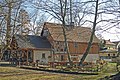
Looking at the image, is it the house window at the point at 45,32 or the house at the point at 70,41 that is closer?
the house at the point at 70,41

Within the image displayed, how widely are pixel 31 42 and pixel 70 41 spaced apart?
→ 9.57m

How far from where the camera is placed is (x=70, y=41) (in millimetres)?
52750

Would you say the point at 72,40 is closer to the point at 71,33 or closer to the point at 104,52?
the point at 71,33

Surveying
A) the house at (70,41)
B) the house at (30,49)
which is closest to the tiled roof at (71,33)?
the house at (70,41)

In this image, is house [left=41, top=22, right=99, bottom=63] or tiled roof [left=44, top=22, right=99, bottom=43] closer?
house [left=41, top=22, right=99, bottom=63]

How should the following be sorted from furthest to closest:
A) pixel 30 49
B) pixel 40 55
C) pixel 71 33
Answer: pixel 71 33 < pixel 40 55 < pixel 30 49

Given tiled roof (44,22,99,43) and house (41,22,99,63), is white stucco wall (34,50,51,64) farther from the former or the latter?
tiled roof (44,22,99,43)

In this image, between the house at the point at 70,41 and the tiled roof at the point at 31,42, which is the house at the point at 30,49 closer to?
the tiled roof at the point at 31,42

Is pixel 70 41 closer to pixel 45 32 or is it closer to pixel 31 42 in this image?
pixel 45 32

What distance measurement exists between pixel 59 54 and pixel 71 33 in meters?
5.93

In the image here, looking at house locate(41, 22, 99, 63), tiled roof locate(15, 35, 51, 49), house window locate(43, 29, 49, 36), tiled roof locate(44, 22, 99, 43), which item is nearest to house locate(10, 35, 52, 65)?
tiled roof locate(15, 35, 51, 49)

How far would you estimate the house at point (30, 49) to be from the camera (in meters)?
44.2

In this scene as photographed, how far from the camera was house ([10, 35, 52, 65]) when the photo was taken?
44188 millimetres

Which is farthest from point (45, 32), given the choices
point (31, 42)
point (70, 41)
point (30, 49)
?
point (30, 49)
